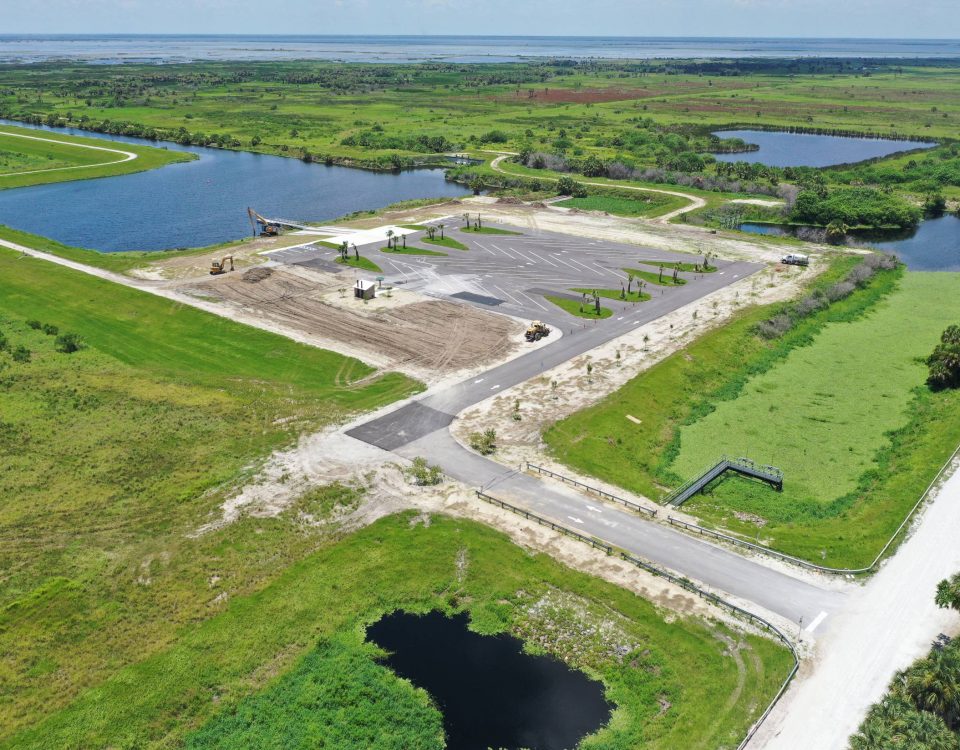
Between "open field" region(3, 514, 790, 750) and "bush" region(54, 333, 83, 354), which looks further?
"bush" region(54, 333, 83, 354)

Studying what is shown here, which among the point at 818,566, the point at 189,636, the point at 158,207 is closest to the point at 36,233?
the point at 158,207

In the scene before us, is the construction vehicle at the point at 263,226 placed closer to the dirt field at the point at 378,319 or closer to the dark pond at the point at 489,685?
the dirt field at the point at 378,319

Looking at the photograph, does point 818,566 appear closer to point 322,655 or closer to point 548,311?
point 322,655

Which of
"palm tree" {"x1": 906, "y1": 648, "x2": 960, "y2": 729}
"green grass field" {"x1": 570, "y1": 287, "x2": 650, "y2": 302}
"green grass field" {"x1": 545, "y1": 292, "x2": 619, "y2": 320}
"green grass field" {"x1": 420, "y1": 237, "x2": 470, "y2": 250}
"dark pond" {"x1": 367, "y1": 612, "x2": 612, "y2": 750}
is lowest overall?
"dark pond" {"x1": 367, "y1": 612, "x2": 612, "y2": 750}

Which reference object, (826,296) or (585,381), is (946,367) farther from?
(585,381)

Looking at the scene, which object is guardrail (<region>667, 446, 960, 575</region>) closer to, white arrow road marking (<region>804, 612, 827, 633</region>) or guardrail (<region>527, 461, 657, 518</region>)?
guardrail (<region>527, 461, 657, 518</region>)

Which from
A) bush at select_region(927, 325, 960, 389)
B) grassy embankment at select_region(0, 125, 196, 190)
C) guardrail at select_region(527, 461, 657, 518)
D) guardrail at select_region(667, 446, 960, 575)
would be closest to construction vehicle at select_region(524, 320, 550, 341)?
guardrail at select_region(527, 461, 657, 518)
